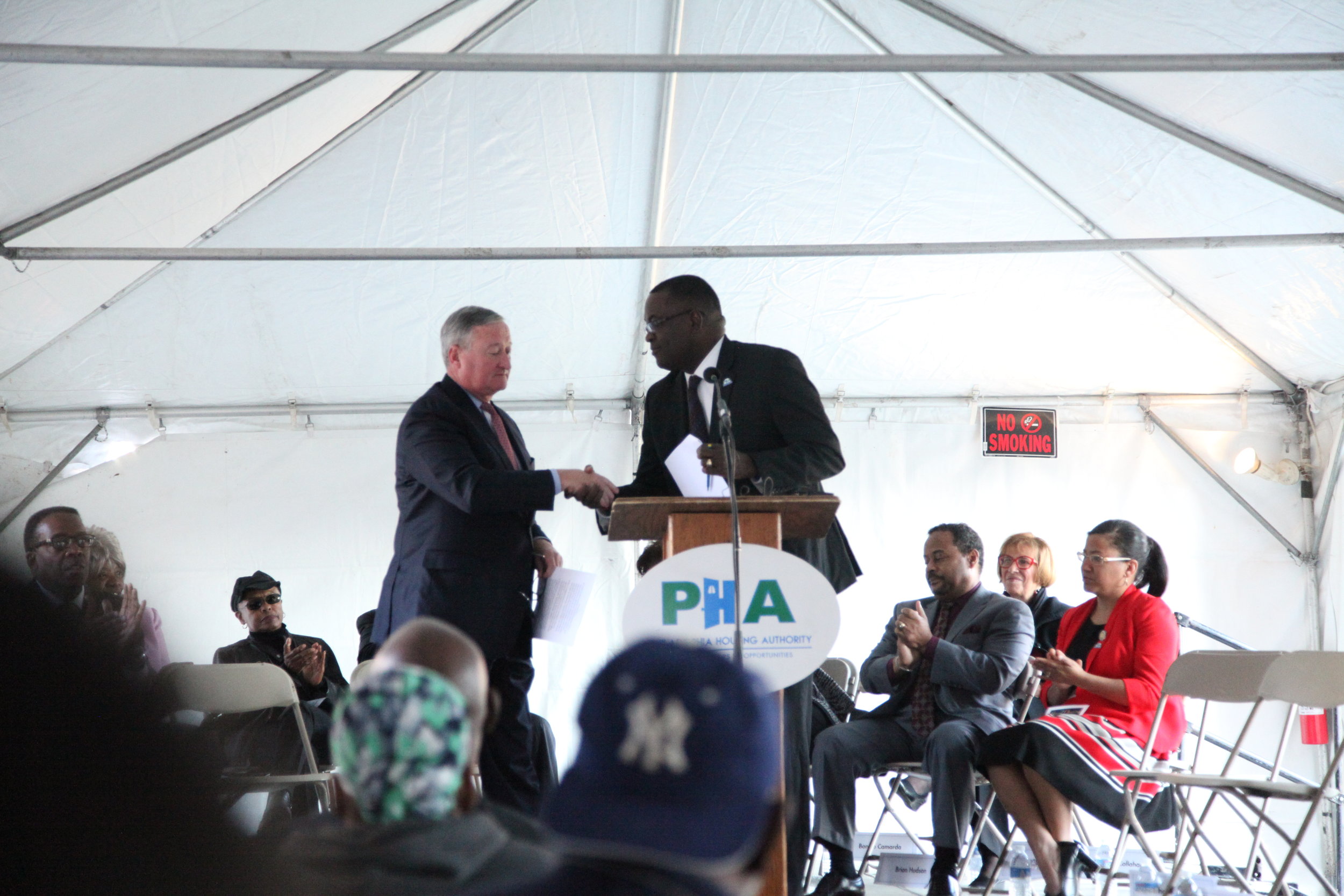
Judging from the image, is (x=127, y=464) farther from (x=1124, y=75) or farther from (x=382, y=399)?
(x=1124, y=75)

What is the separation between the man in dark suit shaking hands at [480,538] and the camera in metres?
2.83

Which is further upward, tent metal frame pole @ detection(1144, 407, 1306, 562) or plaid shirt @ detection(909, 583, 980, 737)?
tent metal frame pole @ detection(1144, 407, 1306, 562)

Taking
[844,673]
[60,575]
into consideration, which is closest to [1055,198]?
[844,673]

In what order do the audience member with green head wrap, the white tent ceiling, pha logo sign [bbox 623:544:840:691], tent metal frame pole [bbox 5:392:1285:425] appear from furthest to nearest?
1. tent metal frame pole [bbox 5:392:1285:425]
2. the white tent ceiling
3. pha logo sign [bbox 623:544:840:691]
4. the audience member with green head wrap

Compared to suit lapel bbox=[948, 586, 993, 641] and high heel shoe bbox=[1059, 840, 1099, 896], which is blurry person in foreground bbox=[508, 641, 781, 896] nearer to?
high heel shoe bbox=[1059, 840, 1099, 896]

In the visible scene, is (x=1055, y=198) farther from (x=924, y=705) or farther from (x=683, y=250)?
(x=924, y=705)

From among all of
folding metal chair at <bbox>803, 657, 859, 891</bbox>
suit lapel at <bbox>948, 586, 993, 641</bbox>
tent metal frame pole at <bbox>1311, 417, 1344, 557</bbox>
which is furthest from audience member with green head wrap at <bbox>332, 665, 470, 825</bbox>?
tent metal frame pole at <bbox>1311, 417, 1344, 557</bbox>

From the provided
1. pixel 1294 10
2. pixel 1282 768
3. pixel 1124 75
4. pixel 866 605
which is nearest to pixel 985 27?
pixel 1124 75

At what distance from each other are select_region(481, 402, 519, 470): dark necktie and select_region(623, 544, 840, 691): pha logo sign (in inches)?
36.4

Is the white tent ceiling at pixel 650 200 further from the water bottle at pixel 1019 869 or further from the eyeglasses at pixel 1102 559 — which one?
the water bottle at pixel 1019 869

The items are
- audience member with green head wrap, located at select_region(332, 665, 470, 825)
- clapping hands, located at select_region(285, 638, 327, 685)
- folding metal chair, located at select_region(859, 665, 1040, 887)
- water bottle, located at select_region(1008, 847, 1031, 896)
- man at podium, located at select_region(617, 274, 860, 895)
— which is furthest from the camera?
water bottle, located at select_region(1008, 847, 1031, 896)

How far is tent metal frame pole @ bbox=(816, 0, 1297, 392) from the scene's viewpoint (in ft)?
16.2

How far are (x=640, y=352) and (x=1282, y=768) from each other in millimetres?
4128

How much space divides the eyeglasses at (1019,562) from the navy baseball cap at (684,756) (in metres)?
5.27
